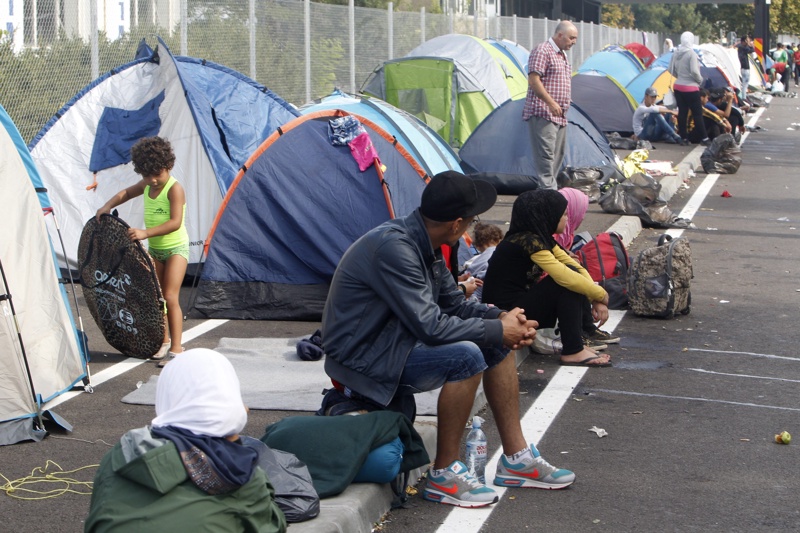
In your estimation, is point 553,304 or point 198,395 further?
point 553,304

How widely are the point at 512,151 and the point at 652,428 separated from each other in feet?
28.8

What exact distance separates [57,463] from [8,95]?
6.57 metres

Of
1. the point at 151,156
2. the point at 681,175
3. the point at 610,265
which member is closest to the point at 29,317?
the point at 151,156

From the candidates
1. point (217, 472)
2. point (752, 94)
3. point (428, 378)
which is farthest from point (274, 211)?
point (752, 94)

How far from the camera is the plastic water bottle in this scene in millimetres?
5058

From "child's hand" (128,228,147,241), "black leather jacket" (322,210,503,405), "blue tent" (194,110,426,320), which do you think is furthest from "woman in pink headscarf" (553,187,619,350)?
"black leather jacket" (322,210,503,405)

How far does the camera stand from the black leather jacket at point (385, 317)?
4785mm

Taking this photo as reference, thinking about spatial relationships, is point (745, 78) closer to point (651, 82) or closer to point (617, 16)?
point (651, 82)

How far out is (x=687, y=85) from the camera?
798 inches

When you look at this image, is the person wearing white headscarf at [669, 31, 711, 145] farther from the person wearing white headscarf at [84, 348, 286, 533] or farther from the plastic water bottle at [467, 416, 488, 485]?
the person wearing white headscarf at [84, 348, 286, 533]

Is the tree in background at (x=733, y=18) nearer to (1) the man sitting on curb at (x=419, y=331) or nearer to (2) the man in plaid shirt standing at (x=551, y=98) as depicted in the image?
(2) the man in plaid shirt standing at (x=551, y=98)

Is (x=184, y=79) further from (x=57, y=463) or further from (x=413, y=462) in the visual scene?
(x=413, y=462)

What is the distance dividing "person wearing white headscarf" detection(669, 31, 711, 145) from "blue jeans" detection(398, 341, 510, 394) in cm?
1638

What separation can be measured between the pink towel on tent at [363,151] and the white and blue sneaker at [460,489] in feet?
14.8
